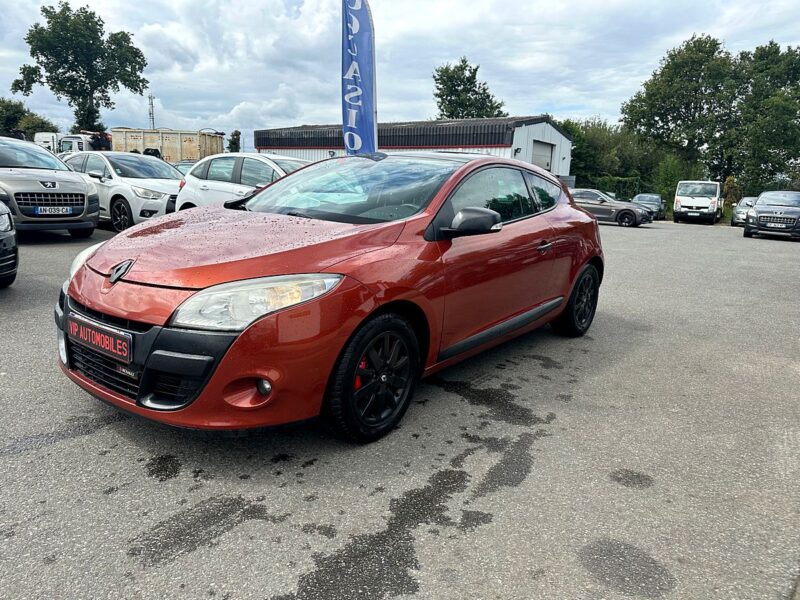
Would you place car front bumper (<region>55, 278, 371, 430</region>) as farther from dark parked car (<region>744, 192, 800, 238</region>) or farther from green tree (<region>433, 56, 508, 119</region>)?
green tree (<region>433, 56, 508, 119</region>)

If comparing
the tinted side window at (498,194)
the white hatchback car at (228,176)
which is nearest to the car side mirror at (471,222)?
the tinted side window at (498,194)

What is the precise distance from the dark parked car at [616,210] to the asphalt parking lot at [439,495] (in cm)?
1898

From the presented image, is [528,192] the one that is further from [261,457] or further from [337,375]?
[261,457]

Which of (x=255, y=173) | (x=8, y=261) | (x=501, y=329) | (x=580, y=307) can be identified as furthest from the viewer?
(x=255, y=173)

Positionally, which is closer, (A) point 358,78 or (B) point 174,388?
(B) point 174,388

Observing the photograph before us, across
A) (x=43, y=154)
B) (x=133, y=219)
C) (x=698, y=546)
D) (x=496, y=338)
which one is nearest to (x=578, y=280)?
(x=496, y=338)

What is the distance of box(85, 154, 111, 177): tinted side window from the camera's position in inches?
415

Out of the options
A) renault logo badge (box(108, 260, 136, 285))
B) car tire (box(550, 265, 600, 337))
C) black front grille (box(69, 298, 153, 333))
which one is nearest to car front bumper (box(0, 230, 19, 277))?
black front grille (box(69, 298, 153, 333))

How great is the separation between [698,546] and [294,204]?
9.09ft

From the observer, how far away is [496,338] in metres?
3.83

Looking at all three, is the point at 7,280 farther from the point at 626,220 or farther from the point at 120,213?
the point at 626,220

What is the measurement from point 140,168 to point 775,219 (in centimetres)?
1703

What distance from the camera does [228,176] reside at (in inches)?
369

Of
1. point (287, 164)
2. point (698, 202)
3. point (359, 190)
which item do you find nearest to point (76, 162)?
point (287, 164)
